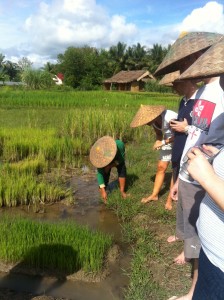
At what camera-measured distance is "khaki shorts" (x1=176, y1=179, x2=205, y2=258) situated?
2.00m

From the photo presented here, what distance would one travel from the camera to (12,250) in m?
2.83

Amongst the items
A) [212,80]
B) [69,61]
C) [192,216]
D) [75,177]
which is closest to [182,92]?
[212,80]

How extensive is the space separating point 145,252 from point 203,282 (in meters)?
1.78

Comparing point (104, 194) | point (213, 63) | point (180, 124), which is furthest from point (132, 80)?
point (213, 63)

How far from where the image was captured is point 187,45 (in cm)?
230

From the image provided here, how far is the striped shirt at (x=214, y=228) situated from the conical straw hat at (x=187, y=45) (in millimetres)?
1268

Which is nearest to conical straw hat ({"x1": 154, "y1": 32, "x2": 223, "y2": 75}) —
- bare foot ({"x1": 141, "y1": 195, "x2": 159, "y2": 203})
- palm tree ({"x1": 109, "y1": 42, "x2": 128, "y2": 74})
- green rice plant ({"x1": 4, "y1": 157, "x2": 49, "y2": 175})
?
bare foot ({"x1": 141, "y1": 195, "x2": 159, "y2": 203})

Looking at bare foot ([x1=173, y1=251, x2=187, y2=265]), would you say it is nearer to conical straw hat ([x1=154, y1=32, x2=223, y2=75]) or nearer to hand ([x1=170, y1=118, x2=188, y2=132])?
hand ([x1=170, y1=118, x2=188, y2=132])

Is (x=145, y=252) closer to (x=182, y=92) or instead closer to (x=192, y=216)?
(x=192, y=216)

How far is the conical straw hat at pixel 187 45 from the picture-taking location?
2.22m

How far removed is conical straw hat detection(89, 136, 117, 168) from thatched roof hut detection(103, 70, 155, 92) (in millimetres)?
31289

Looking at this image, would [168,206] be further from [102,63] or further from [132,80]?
[102,63]

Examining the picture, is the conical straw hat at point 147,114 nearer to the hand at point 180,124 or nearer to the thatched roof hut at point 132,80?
the hand at point 180,124

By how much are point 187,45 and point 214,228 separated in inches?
59.9
